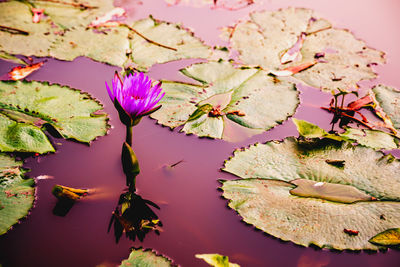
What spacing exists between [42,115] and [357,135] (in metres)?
1.72

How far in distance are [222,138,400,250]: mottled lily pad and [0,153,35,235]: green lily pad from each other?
0.85 metres

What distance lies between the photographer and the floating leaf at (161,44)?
2.54 m

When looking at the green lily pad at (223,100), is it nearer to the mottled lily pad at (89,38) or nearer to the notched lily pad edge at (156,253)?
the mottled lily pad at (89,38)

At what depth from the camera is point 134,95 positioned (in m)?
1.58

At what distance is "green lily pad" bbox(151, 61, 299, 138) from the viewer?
6.57 ft

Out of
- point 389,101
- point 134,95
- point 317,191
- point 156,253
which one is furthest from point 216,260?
point 389,101

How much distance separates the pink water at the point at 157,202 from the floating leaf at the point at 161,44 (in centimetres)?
22

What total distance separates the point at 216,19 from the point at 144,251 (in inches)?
89.2

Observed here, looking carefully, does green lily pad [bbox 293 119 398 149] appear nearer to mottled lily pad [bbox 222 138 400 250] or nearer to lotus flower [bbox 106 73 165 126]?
mottled lily pad [bbox 222 138 400 250]

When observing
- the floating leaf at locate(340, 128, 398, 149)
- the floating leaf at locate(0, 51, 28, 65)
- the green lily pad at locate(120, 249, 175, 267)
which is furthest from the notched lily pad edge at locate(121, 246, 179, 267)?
the floating leaf at locate(0, 51, 28, 65)

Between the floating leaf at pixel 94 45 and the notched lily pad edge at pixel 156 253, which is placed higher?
the floating leaf at pixel 94 45

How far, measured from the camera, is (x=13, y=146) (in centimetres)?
173

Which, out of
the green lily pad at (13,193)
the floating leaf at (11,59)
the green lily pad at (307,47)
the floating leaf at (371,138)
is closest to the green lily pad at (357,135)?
the floating leaf at (371,138)

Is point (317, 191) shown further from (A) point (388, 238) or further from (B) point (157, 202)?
(B) point (157, 202)
